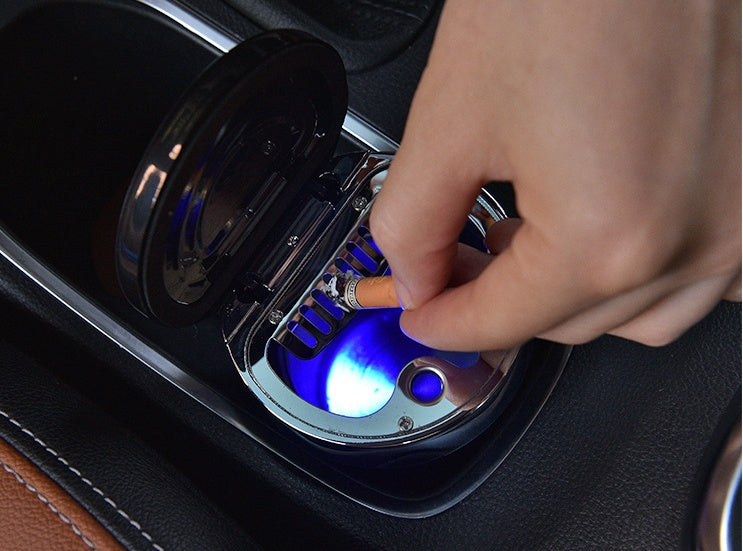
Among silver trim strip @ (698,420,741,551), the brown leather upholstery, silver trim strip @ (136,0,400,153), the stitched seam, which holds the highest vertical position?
silver trim strip @ (136,0,400,153)

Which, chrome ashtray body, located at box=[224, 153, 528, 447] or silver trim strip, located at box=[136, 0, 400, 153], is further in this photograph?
silver trim strip, located at box=[136, 0, 400, 153]

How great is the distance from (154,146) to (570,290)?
299 mm

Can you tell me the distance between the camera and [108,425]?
1.94 feet

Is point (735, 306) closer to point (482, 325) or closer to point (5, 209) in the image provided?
point (482, 325)

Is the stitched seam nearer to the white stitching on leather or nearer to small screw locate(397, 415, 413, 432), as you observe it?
the white stitching on leather

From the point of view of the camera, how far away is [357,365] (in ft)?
2.25

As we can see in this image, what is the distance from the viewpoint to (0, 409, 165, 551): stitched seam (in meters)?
Answer: 0.53

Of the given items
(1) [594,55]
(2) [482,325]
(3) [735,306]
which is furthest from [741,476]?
(1) [594,55]

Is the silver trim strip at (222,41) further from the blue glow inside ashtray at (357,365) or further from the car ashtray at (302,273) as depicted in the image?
the blue glow inside ashtray at (357,365)

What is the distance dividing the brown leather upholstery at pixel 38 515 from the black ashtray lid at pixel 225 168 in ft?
0.48

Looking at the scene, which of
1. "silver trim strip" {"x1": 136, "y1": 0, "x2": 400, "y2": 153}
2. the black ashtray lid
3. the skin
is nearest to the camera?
the skin

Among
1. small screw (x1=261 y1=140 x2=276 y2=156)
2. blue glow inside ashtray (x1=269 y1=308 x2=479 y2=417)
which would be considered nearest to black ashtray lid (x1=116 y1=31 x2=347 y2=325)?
small screw (x1=261 y1=140 x2=276 y2=156)

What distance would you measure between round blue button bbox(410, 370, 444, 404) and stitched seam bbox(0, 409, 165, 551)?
0.25 m

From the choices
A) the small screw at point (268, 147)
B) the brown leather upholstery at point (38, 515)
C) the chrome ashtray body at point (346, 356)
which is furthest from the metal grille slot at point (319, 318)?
the brown leather upholstery at point (38, 515)
